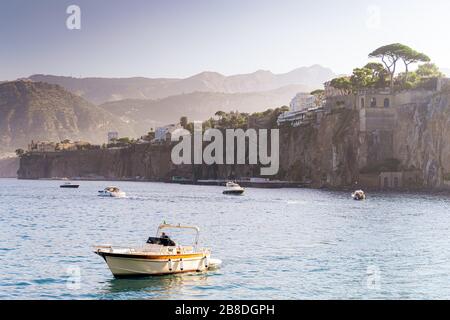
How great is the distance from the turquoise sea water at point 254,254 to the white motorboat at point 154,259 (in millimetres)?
522

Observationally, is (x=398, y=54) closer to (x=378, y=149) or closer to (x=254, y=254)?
(x=378, y=149)

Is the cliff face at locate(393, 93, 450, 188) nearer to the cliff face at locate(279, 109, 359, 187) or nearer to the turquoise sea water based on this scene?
the cliff face at locate(279, 109, 359, 187)

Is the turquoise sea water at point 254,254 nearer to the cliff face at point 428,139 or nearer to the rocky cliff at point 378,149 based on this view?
the cliff face at point 428,139

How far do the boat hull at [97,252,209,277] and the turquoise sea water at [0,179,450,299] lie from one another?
438 mm

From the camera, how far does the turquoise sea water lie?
103ft

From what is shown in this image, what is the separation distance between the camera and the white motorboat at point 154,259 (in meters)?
33.4

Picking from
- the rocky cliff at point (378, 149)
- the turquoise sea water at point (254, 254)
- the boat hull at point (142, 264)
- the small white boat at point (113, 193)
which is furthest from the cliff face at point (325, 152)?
the boat hull at point (142, 264)

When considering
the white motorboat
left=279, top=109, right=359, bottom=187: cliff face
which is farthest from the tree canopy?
the white motorboat

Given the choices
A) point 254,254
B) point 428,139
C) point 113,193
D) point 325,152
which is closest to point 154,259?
point 254,254

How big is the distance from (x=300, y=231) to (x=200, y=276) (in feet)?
86.5

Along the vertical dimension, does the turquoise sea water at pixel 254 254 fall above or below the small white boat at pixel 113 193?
below

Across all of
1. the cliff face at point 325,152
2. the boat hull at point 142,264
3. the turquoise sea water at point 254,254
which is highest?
the cliff face at point 325,152

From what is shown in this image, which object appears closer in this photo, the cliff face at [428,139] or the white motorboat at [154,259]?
the white motorboat at [154,259]

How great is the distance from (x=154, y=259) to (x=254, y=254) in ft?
38.6
